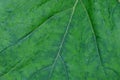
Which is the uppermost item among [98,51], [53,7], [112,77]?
[53,7]

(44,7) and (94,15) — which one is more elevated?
(44,7)

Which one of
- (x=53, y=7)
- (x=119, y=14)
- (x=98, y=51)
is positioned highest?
(x=53, y=7)

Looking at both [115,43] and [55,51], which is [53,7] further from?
[115,43]

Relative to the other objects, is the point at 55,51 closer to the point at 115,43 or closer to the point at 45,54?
the point at 45,54

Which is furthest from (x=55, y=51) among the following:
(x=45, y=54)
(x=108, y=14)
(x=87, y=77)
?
(x=108, y=14)

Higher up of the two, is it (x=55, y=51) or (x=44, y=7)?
(x=44, y=7)

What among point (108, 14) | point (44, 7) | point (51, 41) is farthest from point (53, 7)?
point (108, 14)
